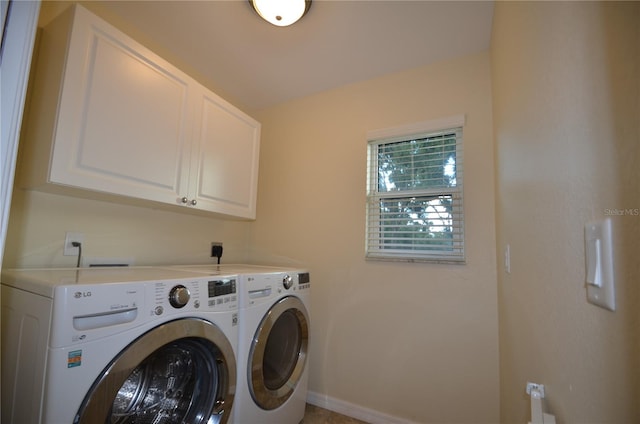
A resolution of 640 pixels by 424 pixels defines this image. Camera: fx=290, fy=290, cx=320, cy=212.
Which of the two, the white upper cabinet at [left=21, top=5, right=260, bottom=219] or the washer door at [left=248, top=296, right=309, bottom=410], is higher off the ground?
the white upper cabinet at [left=21, top=5, right=260, bottom=219]

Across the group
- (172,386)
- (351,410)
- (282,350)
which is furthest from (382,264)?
(172,386)

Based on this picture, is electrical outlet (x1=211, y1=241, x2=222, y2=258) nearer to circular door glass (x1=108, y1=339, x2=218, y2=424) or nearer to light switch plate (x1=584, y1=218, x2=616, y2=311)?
circular door glass (x1=108, y1=339, x2=218, y2=424)

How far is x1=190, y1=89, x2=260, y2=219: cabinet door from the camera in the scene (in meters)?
1.82

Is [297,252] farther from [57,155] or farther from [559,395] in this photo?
[559,395]

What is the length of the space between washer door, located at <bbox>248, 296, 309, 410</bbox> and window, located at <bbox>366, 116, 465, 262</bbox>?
683 mm

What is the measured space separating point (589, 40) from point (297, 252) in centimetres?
205

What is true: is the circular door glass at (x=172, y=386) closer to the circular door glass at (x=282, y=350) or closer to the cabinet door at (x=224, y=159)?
the circular door glass at (x=282, y=350)

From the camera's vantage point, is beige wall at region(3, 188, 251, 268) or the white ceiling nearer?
beige wall at region(3, 188, 251, 268)

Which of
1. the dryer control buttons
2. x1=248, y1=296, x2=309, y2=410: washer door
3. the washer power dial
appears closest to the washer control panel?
the dryer control buttons

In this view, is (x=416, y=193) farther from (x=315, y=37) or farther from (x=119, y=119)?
(x=119, y=119)

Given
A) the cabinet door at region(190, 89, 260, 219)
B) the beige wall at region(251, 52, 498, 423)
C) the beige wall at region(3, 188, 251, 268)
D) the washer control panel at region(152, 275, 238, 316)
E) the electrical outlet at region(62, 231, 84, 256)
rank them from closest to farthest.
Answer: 1. the washer control panel at region(152, 275, 238, 316)
2. the beige wall at region(3, 188, 251, 268)
3. the electrical outlet at region(62, 231, 84, 256)
4. the beige wall at region(251, 52, 498, 423)
5. the cabinet door at region(190, 89, 260, 219)

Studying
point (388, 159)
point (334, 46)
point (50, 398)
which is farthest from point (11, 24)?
point (388, 159)

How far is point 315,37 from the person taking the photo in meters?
1.82

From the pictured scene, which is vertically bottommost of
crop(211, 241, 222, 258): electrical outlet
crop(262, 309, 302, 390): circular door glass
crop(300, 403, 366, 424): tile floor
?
crop(300, 403, 366, 424): tile floor
